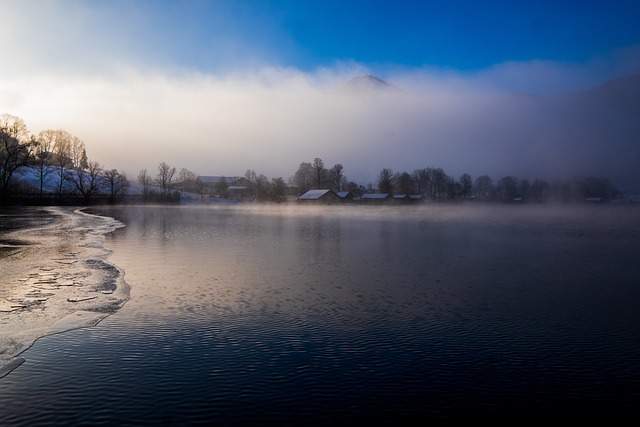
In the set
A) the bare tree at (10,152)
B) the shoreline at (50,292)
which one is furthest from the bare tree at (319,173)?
the shoreline at (50,292)

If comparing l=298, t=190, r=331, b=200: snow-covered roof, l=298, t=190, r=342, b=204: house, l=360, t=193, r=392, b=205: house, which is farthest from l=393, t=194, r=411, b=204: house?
l=298, t=190, r=331, b=200: snow-covered roof

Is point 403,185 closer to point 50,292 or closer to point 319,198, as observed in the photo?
point 319,198

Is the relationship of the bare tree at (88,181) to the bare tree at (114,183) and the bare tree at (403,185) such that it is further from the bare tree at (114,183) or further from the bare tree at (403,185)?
the bare tree at (403,185)

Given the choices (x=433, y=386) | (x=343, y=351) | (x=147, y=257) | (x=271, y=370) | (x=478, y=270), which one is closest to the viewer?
(x=433, y=386)

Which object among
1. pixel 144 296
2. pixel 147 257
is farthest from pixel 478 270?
pixel 147 257

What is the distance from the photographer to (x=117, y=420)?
695 centimetres

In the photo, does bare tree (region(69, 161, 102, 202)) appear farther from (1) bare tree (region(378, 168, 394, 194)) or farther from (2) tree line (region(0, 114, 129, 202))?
(1) bare tree (region(378, 168, 394, 194))

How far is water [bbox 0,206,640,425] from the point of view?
24.4 feet

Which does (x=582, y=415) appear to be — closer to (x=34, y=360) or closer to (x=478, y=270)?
(x=34, y=360)

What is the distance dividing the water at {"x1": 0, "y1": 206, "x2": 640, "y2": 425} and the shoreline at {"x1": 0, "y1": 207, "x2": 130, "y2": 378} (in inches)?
20.2

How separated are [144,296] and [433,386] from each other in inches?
404

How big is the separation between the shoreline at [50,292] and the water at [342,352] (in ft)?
1.69

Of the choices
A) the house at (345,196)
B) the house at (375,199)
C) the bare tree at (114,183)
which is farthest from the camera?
the house at (375,199)

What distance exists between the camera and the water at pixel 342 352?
7.45 meters
